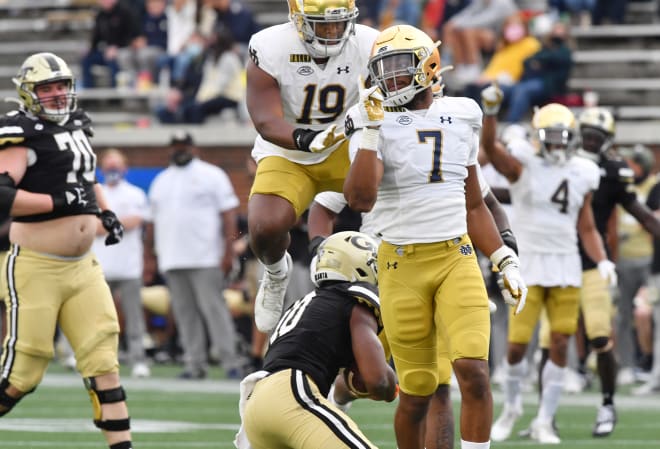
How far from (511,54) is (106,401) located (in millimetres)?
10041

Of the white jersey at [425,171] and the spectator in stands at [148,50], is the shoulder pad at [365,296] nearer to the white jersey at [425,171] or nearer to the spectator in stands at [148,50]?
the white jersey at [425,171]

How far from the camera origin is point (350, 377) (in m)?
6.97

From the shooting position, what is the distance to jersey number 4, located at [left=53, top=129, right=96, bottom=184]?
831 centimetres

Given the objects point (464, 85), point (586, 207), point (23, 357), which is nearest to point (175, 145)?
point (464, 85)

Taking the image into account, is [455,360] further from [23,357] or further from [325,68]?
[23,357]

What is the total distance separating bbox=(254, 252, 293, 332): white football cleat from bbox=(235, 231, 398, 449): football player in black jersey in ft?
3.73

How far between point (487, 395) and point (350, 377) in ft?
2.08

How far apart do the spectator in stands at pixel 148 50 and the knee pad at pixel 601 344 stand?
36.0ft

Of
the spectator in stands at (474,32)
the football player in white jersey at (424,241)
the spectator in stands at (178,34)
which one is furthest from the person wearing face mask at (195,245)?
the football player in white jersey at (424,241)

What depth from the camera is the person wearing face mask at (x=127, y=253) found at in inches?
593

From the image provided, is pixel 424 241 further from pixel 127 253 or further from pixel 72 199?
pixel 127 253

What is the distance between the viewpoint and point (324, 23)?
7.66 metres

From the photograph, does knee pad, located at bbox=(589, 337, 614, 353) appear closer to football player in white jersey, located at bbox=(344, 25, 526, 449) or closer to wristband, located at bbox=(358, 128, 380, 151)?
football player in white jersey, located at bbox=(344, 25, 526, 449)

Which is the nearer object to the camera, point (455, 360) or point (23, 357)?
point (455, 360)
